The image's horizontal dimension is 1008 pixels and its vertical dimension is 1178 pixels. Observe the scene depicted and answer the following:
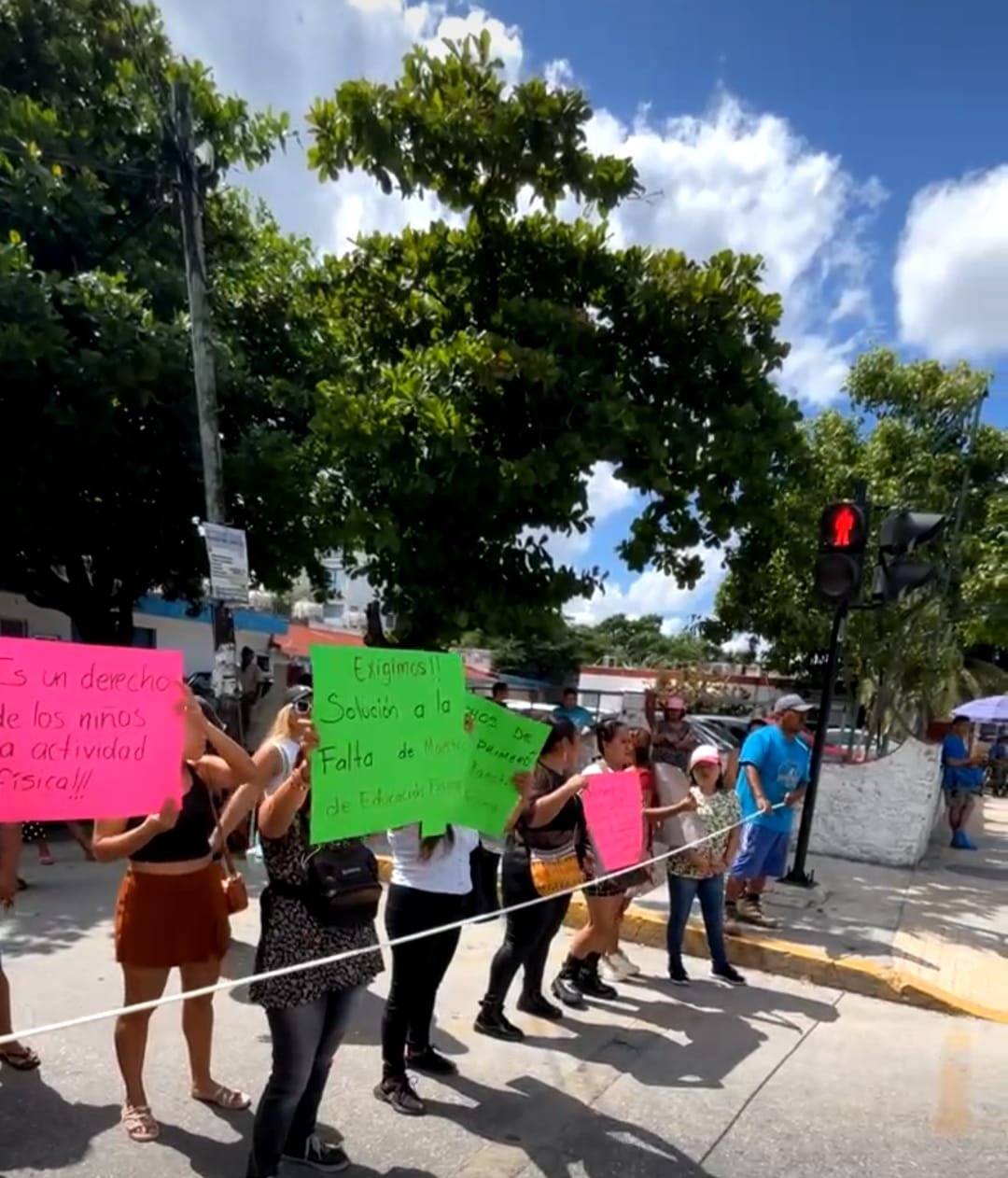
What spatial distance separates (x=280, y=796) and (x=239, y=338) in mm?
8376

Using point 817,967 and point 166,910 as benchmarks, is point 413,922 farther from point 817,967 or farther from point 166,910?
point 817,967

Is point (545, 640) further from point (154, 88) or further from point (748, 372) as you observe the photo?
point (154, 88)

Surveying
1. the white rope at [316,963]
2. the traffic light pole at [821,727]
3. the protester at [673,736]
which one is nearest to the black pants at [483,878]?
the white rope at [316,963]

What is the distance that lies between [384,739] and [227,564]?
4.50 metres

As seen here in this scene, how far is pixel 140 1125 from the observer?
11.7 feet

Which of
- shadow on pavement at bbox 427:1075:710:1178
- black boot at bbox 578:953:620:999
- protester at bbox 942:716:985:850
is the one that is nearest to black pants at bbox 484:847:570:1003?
shadow on pavement at bbox 427:1075:710:1178

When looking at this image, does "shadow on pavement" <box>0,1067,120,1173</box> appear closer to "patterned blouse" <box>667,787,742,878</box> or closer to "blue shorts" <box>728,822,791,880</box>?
"patterned blouse" <box>667,787,742,878</box>

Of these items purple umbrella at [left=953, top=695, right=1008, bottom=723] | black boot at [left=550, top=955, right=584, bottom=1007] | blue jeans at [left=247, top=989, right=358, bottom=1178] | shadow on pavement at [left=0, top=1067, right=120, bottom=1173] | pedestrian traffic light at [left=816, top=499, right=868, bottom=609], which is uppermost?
pedestrian traffic light at [left=816, top=499, right=868, bottom=609]

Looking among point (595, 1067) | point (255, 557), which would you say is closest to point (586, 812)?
point (595, 1067)

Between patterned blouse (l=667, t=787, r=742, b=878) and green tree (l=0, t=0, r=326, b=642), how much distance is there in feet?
15.9

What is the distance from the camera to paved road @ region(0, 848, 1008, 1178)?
3600 millimetres

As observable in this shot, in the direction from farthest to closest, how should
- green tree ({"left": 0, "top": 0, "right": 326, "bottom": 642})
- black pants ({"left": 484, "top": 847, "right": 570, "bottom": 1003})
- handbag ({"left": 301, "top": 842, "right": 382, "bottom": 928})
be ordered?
1. green tree ({"left": 0, "top": 0, "right": 326, "bottom": 642})
2. black pants ({"left": 484, "top": 847, "right": 570, "bottom": 1003})
3. handbag ({"left": 301, "top": 842, "right": 382, "bottom": 928})

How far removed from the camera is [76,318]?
29.9 feet

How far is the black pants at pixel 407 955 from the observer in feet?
12.9
